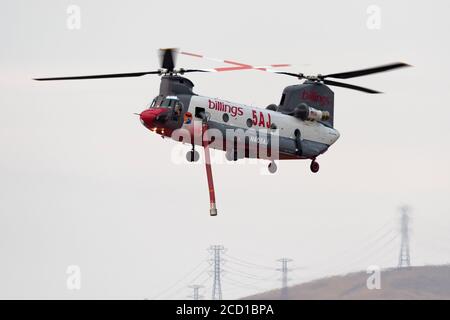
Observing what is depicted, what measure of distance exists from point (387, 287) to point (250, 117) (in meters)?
34.2

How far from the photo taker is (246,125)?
318 feet

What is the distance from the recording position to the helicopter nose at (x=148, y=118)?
92.8 meters

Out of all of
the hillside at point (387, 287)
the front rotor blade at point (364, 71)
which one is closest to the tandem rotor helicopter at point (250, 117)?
the front rotor blade at point (364, 71)

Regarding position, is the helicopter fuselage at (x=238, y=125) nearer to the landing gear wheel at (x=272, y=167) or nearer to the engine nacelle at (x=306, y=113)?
the engine nacelle at (x=306, y=113)

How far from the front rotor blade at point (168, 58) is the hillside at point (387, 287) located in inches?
1127

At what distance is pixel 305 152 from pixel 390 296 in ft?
94.0

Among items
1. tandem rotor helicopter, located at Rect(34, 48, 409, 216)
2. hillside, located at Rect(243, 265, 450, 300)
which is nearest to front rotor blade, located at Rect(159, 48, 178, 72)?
tandem rotor helicopter, located at Rect(34, 48, 409, 216)

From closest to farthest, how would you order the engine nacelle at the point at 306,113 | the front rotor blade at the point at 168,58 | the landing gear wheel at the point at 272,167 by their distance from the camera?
the front rotor blade at the point at 168,58
the landing gear wheel at the point at 272,167
the engine nacelle at the point at 306,113

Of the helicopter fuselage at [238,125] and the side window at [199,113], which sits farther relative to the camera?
the side window at [199,113]
